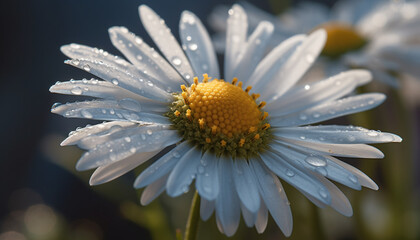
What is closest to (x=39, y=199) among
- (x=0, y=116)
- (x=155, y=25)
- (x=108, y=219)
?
(x=108, y=219)

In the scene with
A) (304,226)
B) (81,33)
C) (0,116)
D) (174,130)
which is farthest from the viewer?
(81,33)

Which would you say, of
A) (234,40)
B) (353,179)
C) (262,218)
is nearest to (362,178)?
(353,179)

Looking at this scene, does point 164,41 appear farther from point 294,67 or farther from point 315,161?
point 315,161

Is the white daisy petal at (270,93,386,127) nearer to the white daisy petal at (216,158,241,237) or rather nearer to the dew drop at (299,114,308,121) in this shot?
the dew drop at (299,114,308,121)

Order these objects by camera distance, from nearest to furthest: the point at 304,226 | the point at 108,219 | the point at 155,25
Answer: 1. the point at 155,25
2. the point at 304,226
3. the point at 108,219

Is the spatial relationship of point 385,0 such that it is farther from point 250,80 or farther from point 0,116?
point 0,116

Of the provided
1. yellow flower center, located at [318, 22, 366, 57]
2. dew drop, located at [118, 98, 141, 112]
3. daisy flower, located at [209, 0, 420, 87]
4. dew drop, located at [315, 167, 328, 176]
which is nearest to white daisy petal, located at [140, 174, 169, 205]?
dew drop, located at [118, 98, 141, 112]
